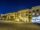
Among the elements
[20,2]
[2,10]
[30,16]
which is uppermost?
[20,2]

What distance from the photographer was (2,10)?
1.83 metres

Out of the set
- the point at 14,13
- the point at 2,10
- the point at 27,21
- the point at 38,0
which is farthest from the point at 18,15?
the point at 38,0

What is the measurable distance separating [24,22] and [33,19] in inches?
7.0

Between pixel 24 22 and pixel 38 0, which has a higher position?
pixel 38 0

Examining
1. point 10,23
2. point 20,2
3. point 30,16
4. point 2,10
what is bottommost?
point 10,23

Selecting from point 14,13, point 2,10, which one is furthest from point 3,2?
point 14,13

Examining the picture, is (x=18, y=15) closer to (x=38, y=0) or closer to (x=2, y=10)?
(x=2, y=10)

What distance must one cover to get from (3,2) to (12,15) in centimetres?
30

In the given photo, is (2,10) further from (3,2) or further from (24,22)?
(24,22)

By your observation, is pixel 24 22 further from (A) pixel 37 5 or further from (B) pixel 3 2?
(B) pixel 3 2

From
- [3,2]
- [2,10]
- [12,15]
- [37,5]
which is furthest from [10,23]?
[37,5]

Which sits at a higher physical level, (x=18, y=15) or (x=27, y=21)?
(x=18, y=15)

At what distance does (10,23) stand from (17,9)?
0.29 m

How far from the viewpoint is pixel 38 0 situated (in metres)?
1.81
